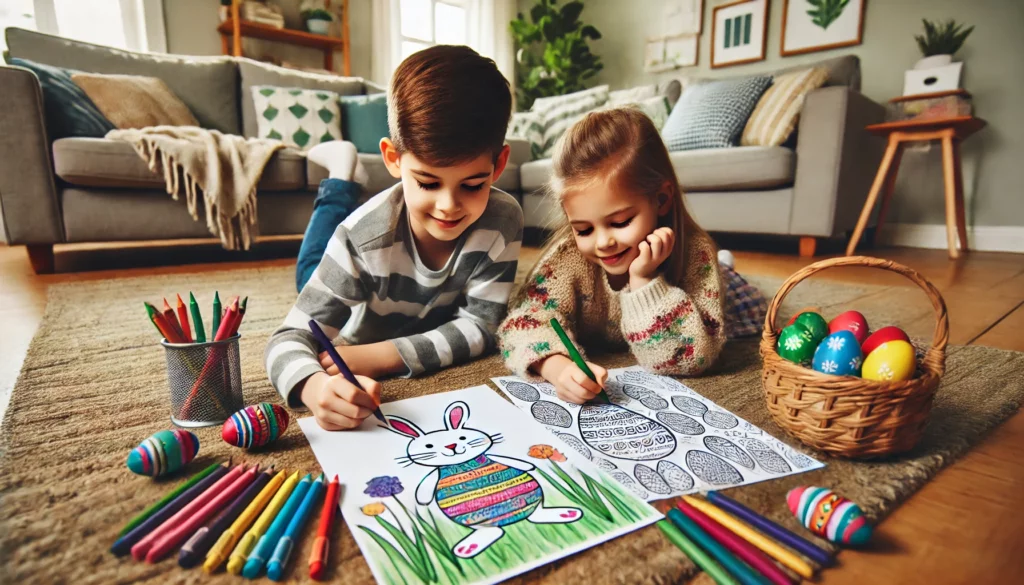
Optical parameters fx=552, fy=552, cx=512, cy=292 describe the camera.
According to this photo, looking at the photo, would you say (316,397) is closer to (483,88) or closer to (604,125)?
(483,88)

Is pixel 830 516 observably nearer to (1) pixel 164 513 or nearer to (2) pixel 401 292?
(1) pixel 164 513

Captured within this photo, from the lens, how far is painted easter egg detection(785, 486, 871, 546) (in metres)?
0.43

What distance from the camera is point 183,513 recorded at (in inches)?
17.4

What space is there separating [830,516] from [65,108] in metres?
2.40

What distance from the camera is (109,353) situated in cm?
94

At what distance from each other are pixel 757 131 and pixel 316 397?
2.23 meters

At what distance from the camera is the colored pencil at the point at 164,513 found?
42 cm

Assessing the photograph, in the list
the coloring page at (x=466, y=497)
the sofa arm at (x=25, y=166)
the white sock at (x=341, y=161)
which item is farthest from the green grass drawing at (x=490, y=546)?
the sofa arm at (x=25, y=166)

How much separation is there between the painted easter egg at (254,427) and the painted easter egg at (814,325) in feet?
1.99

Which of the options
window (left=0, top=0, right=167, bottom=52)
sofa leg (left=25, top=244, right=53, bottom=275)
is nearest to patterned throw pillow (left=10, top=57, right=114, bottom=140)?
sofa leg (left=25, top=244, right=53, bottom=275)

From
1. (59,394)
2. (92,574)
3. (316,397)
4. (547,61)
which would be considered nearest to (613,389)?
(316,397)

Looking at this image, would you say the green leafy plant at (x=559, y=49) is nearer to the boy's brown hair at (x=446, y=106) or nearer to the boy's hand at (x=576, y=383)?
the boy's brown hair at (x=446, y=106)

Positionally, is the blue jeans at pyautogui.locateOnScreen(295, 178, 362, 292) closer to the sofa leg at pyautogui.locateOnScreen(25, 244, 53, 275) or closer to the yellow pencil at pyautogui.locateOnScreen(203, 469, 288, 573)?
the yellow pencil at pyautogui.locateOnScreen(203, 469, 288, 573)

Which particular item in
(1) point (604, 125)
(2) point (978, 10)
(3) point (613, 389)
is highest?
(2) point (978, 10)
